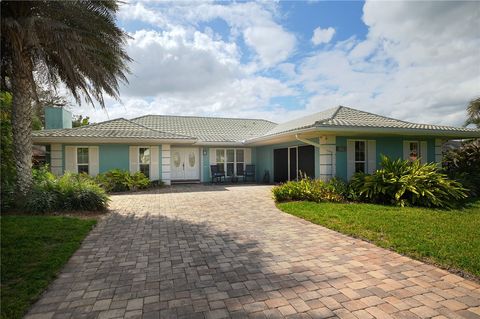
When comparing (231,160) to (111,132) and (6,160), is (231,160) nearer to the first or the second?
(111,132)

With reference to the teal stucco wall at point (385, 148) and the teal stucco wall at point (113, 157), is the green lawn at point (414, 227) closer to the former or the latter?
the teal stucco wall at point (385, 148)

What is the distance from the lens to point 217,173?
16844mm

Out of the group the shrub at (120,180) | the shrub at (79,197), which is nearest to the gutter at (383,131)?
the shrub at (120,180)

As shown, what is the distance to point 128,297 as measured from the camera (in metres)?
3.10

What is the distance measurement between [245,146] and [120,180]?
8216 millimetres

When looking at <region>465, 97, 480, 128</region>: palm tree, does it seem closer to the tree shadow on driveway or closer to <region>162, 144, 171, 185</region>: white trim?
<region>162, 144, 171, 185</region>: white trim

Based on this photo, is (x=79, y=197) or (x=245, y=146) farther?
(x=245, y=146)

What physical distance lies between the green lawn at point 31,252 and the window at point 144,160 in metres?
8.07

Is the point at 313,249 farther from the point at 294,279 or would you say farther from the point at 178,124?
the point at 178,124

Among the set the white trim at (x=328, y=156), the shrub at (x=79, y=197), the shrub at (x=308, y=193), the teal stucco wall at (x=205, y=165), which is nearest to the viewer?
the shrub at (x=79, y=197)

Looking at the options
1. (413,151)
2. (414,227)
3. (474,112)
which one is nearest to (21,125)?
(414,227)

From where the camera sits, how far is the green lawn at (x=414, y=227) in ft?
14.1

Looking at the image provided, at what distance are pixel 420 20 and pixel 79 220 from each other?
1011cm

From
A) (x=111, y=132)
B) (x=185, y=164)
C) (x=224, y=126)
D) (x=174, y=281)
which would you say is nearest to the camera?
(x=174, y=281)
